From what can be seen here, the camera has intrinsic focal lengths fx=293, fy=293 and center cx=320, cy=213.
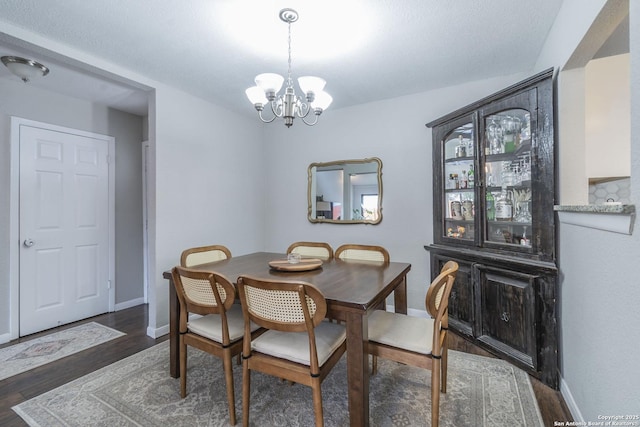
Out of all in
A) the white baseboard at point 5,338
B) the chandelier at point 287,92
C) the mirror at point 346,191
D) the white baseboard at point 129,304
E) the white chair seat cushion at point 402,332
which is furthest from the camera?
the white baseboard at point 129,304

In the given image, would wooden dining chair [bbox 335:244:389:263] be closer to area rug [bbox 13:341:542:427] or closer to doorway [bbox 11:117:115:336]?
area rug [bbox 13:341:542:427]

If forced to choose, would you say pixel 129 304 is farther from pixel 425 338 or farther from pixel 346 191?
pixel 425 338

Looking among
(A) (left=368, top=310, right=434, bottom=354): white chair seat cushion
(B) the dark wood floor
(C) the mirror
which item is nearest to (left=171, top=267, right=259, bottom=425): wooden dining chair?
(A) (left=368, top=310, right=434, bottom=354): white chair seat cushion

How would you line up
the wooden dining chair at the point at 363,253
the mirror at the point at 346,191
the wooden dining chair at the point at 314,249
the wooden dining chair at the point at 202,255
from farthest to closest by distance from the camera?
the mirror at the point at 346,191
the wooden dining chair at the point at 314,249
the wooden dining chair at the point at 363,253
the wooden dining chair at the point at 202,255

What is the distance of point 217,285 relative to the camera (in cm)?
165

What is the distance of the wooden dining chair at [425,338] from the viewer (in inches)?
58.1

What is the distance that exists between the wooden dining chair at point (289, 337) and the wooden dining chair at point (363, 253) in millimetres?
965

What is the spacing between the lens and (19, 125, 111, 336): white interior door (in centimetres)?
284

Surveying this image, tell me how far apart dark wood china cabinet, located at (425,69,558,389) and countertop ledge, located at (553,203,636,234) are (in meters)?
0.38

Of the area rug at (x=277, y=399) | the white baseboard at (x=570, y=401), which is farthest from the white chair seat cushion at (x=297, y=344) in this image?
the white baseboard at (x=570, y=401)

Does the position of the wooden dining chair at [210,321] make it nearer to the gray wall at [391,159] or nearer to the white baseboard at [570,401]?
the white baseboard at [570,401]

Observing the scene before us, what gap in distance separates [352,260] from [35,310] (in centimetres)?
314

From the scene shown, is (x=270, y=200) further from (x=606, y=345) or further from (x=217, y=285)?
(x=606, y=345)

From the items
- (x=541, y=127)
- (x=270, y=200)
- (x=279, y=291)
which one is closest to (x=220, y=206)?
(x=270, y=200)
